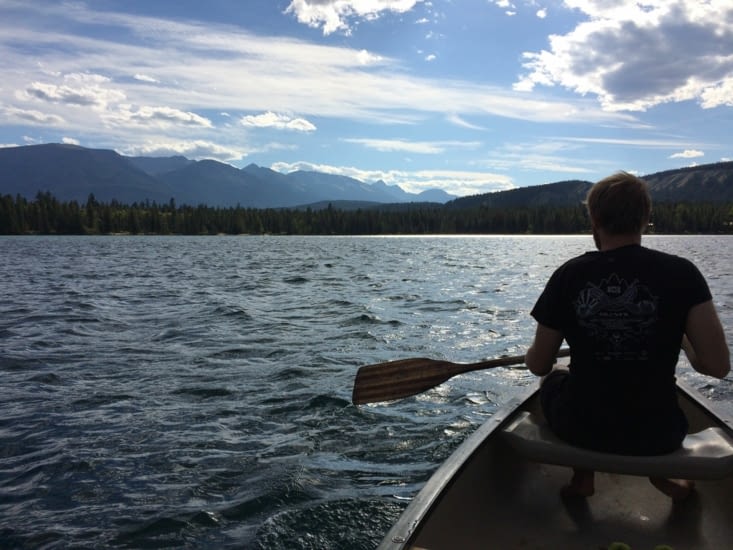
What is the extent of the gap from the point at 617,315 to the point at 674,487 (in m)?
1.95

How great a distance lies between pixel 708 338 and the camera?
4.04 metres

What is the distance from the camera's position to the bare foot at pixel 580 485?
5.14 meters

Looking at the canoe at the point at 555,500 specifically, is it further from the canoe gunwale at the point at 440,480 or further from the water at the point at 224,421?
the water at the point at 224,421

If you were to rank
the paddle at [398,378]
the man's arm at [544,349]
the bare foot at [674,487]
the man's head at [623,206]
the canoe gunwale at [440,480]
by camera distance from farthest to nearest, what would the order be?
1. the paddle at [398,378]
2. the bare foot at [674,487]
3. the man's arm at [544,349]
4. the man's head at [623,206]
5. the canoe gunwale at [440,480]

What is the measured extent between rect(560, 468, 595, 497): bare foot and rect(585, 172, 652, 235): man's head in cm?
233

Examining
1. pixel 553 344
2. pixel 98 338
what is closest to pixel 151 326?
pixel 98 338

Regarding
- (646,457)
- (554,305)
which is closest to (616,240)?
(554,305)

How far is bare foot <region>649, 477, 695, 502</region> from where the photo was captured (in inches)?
193

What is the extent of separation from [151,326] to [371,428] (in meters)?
11.0

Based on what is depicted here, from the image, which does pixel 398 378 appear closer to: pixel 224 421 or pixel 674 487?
pixel 674 487

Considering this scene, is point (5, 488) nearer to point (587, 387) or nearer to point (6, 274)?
point (587, 387)

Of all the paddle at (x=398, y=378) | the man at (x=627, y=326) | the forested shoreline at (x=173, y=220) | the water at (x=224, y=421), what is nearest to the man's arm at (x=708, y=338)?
the man at (x=627, y=326)

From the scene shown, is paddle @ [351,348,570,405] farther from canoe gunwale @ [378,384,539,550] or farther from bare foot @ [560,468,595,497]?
bare foot @ [560,468,595,497]

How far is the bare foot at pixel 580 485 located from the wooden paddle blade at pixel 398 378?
2.01m
